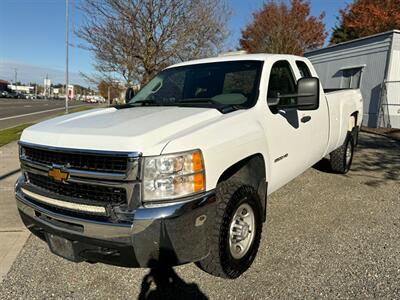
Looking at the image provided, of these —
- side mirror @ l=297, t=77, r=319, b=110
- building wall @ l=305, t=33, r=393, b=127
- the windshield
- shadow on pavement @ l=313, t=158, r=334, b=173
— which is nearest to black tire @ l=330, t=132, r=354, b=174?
shadow on pavement @ l=313, t=158, r=334, b=173

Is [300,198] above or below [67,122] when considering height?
below

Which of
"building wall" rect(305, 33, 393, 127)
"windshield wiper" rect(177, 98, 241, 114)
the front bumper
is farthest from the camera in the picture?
"building wall" rect(305, 33, 393, 127)

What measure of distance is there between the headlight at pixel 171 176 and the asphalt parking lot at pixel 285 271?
0.97 meters

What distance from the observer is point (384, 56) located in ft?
44.8

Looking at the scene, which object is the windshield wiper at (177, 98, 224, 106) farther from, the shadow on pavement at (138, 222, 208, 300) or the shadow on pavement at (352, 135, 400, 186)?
the shadow on pavement at (352, 135, 400, 186)

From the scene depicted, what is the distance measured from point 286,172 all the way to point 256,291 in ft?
4.64

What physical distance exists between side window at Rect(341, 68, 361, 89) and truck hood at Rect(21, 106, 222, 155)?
14.7 m

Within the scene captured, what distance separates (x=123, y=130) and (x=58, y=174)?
0.58m

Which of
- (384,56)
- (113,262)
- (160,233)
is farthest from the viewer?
(384,56)

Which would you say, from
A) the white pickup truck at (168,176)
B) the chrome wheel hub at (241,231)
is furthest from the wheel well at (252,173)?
the chrome wheel hub at (241,231)

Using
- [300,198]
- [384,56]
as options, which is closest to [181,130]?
[300,198]

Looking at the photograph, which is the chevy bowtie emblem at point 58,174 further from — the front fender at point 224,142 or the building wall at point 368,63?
the building wall at point 368,63

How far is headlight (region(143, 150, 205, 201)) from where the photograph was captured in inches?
84.7

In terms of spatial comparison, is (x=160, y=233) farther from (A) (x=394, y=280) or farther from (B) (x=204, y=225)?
(A) (x=394, y=280)
